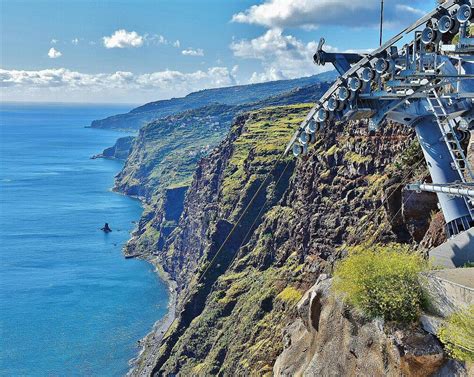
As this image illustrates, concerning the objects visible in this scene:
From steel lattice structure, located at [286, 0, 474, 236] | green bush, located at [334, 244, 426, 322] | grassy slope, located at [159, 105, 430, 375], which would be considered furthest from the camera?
grassy slope, located at [159, 105, 430, 375]

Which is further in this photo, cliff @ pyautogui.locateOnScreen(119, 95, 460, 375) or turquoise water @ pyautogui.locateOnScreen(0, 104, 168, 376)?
turquoise water @ pyautogui.locateOnScreen(0, 104, 168, 376)

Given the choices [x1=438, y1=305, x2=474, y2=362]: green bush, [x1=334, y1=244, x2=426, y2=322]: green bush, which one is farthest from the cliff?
[x1=438, y1=305, x2=474, y2=362]: green bush

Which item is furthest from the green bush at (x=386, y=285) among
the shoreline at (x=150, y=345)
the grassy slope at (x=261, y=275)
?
the shoreline at (x=150, y=345)

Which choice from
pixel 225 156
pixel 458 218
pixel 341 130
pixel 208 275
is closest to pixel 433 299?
pixel 458 218

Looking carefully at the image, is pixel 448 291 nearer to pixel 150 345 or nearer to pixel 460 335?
pixel 460 335

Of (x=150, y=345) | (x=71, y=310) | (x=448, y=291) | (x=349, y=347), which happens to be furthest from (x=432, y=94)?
(x=71, y=310)

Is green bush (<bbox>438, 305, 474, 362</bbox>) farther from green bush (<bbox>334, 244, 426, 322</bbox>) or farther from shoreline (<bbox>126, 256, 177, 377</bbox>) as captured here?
shoreline (<bbox>126, 256, 177, 377</bbox>)
